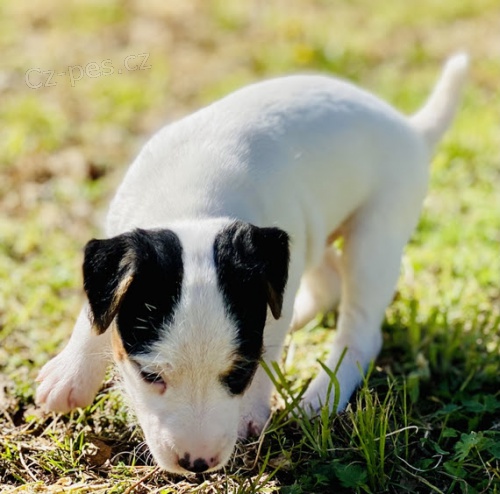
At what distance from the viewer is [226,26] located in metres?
9.61

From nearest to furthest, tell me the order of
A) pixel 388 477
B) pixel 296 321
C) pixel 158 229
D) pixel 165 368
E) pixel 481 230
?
pixel 165 368 → pixel 158 229 → pixel 388 477 → pixel 296 321 → pixel 481 230

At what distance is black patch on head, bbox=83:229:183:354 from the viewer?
10.0 ft

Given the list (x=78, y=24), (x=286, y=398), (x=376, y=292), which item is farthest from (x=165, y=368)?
(x=78, y=24)

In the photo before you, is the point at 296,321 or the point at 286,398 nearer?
the point at 286,398

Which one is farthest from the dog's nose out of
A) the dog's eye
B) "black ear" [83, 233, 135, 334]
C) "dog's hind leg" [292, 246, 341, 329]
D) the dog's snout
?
"dog's hind leg" [292, 246, 341, 329]

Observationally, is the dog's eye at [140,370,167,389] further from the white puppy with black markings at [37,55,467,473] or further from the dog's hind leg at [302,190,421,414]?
the dog's hind leg at [302,190,421,414]

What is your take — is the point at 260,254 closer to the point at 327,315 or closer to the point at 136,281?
the point at 136,281

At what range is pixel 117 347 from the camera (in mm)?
3375

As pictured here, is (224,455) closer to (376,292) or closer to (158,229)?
(158,229)

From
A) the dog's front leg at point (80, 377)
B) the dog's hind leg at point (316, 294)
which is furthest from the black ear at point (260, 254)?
the dog's hind leg at point (316, 294)

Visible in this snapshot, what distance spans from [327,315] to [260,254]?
1.95 metres

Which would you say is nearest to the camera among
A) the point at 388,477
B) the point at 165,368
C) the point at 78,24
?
the point at 165,368

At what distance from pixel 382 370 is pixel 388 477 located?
999 mm
